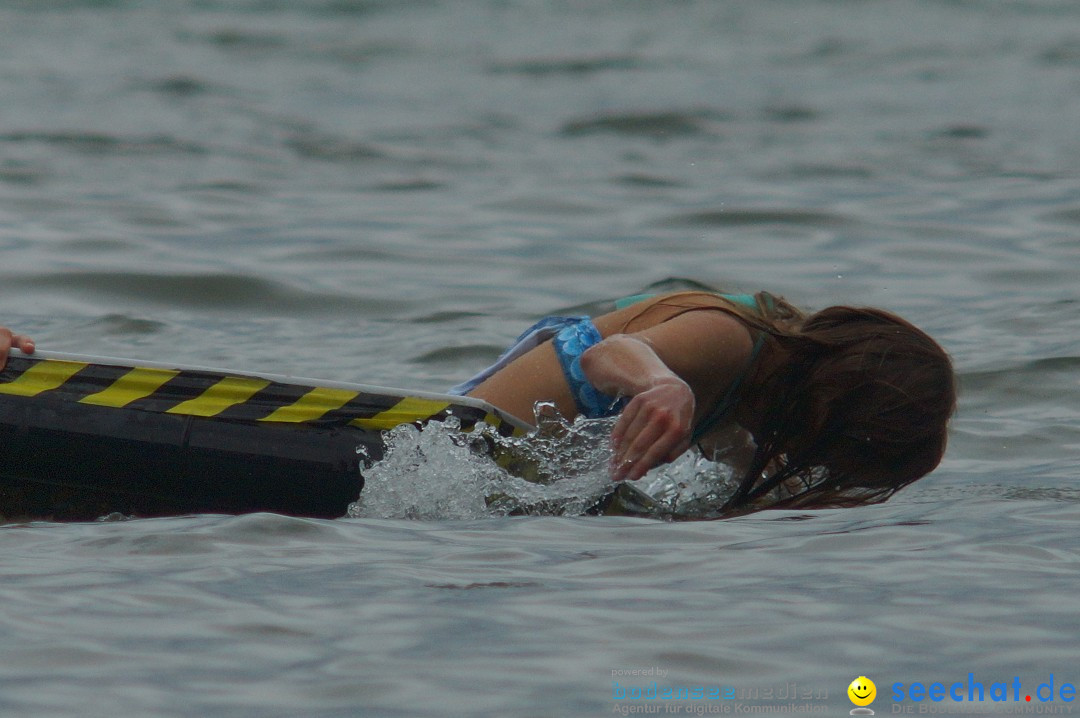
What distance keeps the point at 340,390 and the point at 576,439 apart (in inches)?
24.2

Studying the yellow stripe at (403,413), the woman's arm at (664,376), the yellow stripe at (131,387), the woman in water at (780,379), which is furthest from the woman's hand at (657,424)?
the yellow stripe at (131,387)

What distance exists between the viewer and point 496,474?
13.1ft

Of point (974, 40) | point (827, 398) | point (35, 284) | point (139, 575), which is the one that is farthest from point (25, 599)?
point (974, 40)

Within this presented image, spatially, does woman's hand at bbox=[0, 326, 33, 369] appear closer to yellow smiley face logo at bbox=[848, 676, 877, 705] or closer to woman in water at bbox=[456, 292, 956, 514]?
woman in water at bbox=[456, 292, 956, 514]

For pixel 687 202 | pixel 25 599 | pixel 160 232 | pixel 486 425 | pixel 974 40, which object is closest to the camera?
pixel 25 599

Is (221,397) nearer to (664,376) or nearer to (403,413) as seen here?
(403,413)

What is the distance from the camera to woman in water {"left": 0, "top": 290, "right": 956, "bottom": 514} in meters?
3.99

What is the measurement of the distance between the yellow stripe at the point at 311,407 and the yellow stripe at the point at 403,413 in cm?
6

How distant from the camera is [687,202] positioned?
1116 centimetres

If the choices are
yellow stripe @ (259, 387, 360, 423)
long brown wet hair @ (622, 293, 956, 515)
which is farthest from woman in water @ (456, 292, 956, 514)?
yellow stripe @ (259, 387, 360, 423)

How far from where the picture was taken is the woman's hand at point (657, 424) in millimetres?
3660

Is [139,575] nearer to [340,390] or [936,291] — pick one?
[340,390]

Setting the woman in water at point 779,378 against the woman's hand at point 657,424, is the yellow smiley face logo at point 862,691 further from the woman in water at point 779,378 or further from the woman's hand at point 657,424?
the woman in water at point 779,378

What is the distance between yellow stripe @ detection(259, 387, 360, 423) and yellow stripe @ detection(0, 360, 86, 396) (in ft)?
1.74
